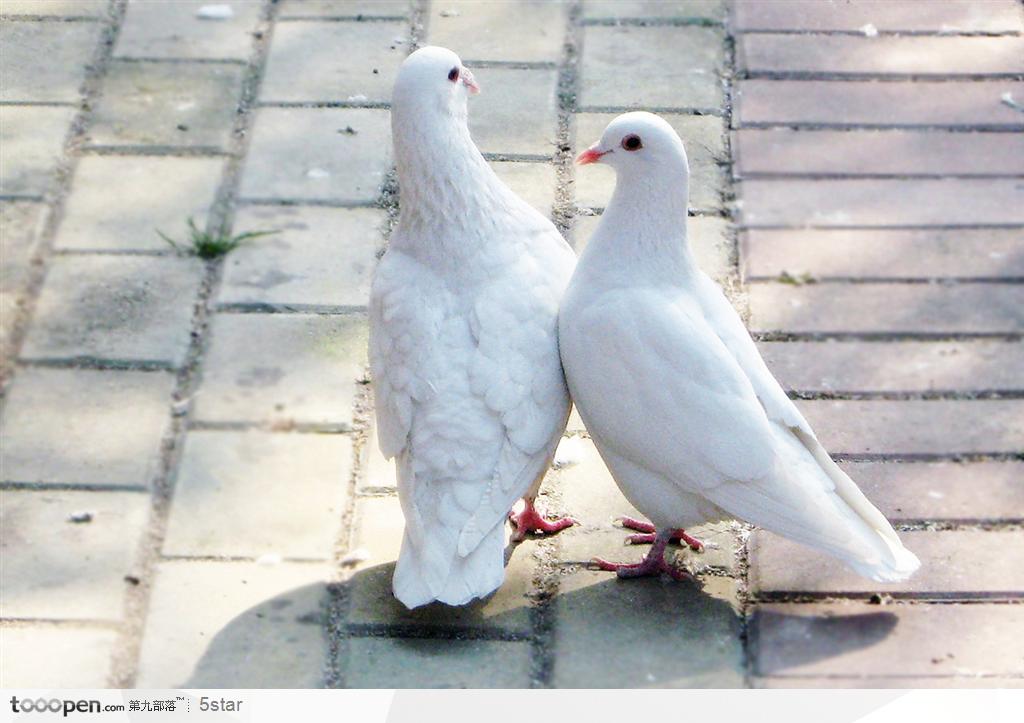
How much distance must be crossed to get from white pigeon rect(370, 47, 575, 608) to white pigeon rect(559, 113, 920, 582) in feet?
0.34

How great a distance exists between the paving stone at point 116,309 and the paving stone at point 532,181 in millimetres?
822

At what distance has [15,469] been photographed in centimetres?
337

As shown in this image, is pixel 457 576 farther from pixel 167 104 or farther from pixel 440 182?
pixel 167 104

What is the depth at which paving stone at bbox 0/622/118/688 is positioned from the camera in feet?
9.67

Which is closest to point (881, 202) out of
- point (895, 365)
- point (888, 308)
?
point (888, 308)

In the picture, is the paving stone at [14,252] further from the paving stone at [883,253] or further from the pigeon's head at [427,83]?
the paving stone at [883,253]

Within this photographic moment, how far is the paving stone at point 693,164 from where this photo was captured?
4.06 metres

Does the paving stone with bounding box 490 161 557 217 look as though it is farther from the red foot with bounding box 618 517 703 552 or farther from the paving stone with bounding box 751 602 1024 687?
the paving stone with bounding box 751 602 1024 687

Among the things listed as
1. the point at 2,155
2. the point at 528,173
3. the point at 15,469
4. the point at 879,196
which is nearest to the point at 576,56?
the point at 528,173

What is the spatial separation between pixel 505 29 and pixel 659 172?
1805mm

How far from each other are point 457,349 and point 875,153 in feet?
5.57

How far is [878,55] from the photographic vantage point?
451 centimetres

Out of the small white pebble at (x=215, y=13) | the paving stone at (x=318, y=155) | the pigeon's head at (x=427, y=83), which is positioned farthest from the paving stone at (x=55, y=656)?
the small white pebble at (x=215, y=13)

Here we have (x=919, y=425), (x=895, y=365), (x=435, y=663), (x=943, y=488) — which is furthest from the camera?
(x=895, y=365)
